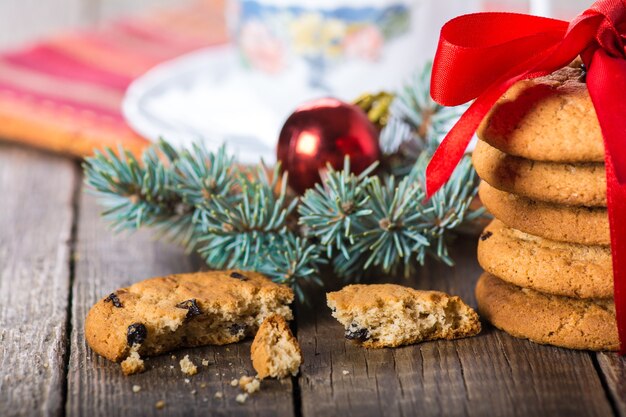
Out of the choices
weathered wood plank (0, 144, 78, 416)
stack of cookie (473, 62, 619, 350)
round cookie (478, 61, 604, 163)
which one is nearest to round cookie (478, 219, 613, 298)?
stack of cookie (473, 62, 619, 350)

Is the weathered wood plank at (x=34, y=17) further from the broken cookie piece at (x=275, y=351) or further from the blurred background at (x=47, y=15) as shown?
the broken cookie piece at (x=275, y=351)

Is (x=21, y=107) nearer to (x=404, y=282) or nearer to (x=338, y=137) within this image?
(x=338, y=137)

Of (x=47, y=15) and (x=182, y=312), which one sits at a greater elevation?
(x=47, y=15)

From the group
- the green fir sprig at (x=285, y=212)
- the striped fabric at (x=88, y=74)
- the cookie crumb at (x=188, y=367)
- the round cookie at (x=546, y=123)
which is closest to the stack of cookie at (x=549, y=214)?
the round cookie at (x=546, y=123)

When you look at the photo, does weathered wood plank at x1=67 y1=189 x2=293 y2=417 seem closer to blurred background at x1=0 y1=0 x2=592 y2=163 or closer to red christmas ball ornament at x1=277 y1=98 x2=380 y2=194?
red christmas ball ornament at x1=277 y1=98 x2=380 y2=194

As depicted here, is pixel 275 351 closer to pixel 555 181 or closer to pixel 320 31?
pixel 555 181

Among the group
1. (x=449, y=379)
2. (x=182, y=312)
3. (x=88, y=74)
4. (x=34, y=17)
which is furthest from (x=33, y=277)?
(x=34, y=17)
